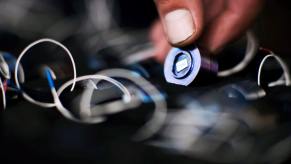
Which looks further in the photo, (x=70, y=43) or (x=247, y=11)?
(x=247, y=11)

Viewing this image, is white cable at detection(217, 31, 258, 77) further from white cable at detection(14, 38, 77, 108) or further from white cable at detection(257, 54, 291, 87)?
white cable at detection(14, 38, 77, 108)

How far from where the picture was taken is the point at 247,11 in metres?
0.77

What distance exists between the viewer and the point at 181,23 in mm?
632

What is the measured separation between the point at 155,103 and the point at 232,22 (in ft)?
0.78

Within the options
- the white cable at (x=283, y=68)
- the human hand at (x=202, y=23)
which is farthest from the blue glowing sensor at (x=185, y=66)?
the white cable at (x=283, y=68)

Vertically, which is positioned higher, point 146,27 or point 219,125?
point 146,27

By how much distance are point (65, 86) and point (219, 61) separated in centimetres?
25

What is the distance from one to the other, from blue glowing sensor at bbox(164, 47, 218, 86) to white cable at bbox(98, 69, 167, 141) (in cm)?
3

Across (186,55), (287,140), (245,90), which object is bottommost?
(287,140)

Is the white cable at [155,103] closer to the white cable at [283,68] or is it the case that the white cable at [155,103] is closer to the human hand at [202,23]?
the human hand at [202,23]

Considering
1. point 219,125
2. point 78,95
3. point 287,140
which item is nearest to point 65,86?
point 78,95

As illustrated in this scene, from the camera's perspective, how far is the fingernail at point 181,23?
626 millimetres

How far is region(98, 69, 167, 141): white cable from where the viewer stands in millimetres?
656

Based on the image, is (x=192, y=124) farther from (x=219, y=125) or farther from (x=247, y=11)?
(x=247, y=11)
